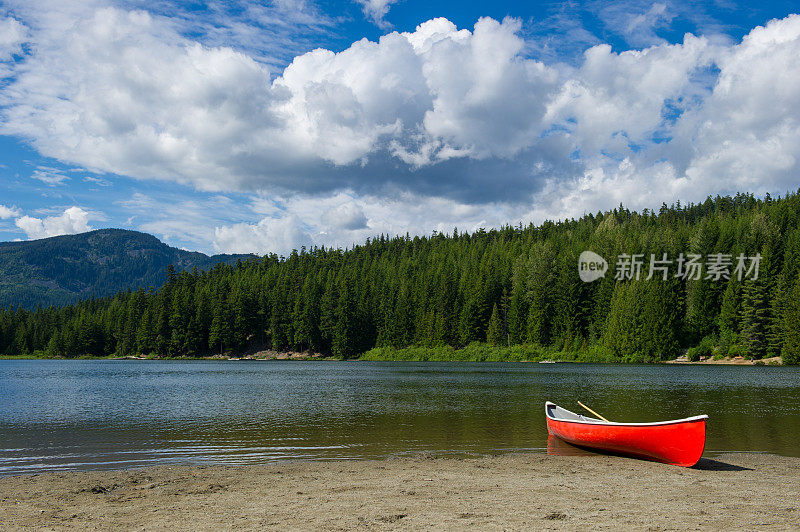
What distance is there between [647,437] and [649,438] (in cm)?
7

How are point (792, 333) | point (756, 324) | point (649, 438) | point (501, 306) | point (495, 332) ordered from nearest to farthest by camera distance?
point (649, 438) → point (792, 333) → point (756, 324) → point (495, 332) → point (501, 306)

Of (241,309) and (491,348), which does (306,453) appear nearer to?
(491,348)

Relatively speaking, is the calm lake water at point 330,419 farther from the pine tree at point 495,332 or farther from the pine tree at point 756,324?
the pine tree at point 495,332

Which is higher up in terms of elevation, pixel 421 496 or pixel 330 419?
pixel 421 496

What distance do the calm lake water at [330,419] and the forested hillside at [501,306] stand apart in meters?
51.7

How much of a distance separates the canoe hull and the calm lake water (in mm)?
2186

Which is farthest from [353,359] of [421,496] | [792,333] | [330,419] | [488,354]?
[421,496]

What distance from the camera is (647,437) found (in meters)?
19.5

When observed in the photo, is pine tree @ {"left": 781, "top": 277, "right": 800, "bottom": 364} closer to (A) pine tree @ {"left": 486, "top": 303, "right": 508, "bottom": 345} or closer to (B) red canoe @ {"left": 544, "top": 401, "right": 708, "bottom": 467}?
(A) pine tree @ {"left": 486, "top": 303, "right": 508, "bottom": 345}

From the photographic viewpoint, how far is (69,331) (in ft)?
552

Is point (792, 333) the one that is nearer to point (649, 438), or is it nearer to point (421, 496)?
point (649, 438)

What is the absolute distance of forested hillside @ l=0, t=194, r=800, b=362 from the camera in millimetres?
102125

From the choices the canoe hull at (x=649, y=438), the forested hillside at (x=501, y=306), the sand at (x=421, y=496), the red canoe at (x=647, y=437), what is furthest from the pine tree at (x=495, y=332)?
the sand at (x=421, y=496)

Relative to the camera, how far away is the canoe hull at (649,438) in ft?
60.2
